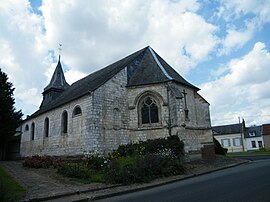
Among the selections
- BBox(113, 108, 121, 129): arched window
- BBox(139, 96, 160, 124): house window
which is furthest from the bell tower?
BBox(139, 96, 160, 124): house window

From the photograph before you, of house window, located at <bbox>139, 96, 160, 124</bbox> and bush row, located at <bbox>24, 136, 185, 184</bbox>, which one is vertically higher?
house window, located at <bbox>139, 96, 160, 124</bbox>

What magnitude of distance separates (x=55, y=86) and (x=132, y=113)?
623 inches

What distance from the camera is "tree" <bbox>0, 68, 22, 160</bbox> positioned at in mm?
25516

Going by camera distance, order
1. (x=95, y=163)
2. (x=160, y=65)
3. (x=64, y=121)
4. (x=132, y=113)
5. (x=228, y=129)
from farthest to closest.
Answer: (x=228, y=129), (x=64, y=121), (x=160, y=65), (x=132, y=113), (x=95, y=163)

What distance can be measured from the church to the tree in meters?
8.49

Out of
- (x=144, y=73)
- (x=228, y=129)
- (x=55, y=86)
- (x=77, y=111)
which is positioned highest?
(x=55, y=86)

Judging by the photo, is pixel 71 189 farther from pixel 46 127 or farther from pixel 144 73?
pixel 46 127

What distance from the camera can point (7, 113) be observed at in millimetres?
26156

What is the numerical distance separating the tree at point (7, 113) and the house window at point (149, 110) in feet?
50.3

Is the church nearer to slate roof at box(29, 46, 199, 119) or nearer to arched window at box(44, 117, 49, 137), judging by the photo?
slate roof at box(29, 46, 199, 119)

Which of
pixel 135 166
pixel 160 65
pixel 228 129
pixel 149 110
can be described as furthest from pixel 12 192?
pixel 228 129

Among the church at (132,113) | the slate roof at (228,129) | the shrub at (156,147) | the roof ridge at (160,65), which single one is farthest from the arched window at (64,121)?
the slate roof at (228,129)

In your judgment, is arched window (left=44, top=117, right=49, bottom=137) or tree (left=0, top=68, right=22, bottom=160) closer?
arched window (left=44, top=117, right=49, bottom=137)

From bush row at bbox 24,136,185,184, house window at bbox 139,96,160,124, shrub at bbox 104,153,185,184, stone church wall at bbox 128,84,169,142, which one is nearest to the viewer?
shrub at bbox 104,153,185,184
